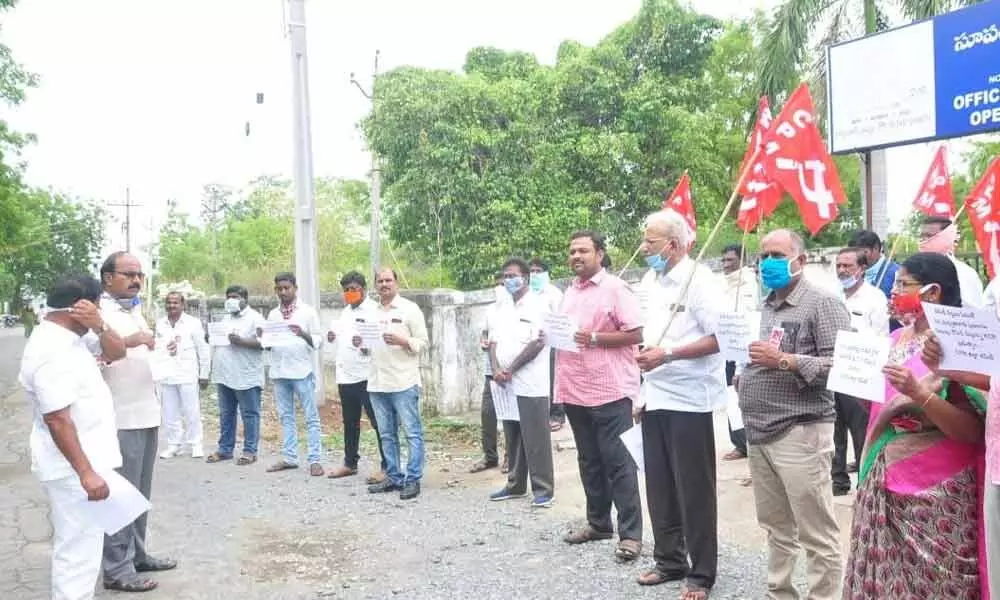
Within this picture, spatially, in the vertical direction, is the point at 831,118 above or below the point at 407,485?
above

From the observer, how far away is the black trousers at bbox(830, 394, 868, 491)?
19.7 feet

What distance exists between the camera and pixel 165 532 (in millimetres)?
6391

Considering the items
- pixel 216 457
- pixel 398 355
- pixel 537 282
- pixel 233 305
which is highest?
pixel 537 282

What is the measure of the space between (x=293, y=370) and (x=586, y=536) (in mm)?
3841

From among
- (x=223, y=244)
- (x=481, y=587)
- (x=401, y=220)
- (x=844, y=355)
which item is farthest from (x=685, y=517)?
(x=223, y=244)

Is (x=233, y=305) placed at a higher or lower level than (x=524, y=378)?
higher

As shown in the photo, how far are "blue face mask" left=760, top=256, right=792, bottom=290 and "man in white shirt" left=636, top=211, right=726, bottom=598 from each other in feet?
1.44

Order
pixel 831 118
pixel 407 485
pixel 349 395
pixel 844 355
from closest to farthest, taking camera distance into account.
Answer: pixel 844 355
pixel 407 485
pixel 349 395
pixel 831 118

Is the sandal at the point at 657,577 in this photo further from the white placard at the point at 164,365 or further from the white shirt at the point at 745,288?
the white placard at the point at 164,365

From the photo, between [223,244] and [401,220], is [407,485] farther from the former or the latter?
[223,244]

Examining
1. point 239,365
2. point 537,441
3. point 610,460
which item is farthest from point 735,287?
point 239,365

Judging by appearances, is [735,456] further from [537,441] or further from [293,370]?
[293,370]

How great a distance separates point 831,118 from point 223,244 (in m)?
36.3

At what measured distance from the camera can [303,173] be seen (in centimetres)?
1177
